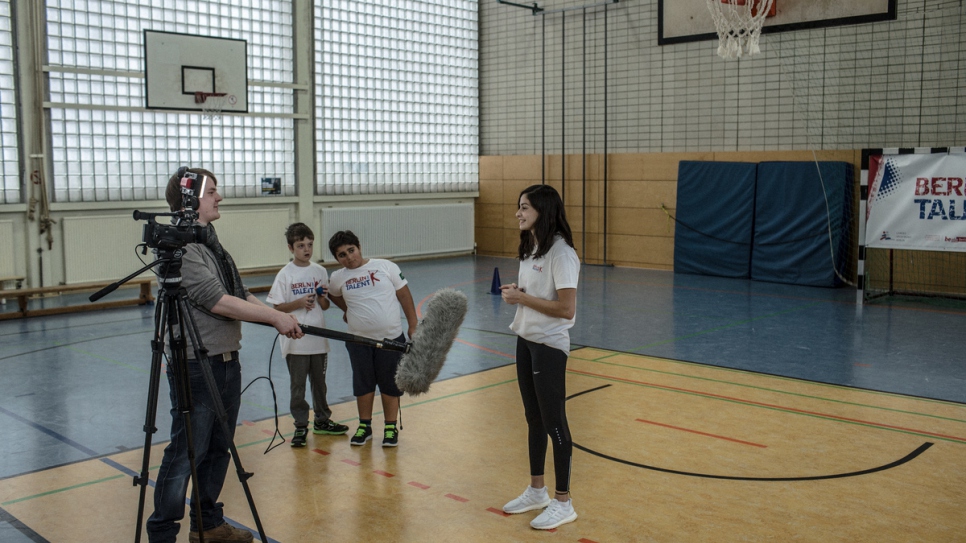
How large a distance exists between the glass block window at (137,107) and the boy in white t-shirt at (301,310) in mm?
7926

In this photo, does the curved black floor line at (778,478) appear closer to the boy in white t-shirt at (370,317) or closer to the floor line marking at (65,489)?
the boy in white t-shirt at (370,317)

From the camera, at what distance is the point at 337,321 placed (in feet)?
32.0

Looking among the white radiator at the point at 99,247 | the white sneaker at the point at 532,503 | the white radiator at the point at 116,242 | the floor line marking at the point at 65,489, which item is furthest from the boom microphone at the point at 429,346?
the white radiator at the point at 99,247

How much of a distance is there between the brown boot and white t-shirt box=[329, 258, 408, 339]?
63.8 inches

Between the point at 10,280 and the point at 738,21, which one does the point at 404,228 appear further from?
the point at 738,21

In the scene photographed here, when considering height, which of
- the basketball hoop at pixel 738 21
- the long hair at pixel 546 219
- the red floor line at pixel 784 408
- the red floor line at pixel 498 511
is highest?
the basketball hoop at pixel 738 21

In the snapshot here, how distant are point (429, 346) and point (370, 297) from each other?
0.99m

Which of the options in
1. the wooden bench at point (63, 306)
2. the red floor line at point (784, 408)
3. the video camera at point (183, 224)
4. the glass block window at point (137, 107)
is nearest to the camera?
the video camera at point (183, 224)

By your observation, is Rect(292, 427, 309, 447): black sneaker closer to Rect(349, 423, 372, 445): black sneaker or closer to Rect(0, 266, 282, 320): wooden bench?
Rect(349, 423, 372, 445): black sneaker

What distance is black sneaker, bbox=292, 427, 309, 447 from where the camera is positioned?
5.35 metres

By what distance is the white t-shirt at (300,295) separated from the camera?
542cm

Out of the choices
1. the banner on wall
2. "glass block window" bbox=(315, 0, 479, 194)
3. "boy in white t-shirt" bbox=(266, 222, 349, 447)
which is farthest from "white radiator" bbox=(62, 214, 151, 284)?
the banner on wall

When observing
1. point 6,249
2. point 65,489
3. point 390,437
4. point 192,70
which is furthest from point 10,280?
point 390,437

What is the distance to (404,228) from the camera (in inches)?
643
